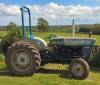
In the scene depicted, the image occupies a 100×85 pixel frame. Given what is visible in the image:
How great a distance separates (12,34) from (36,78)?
10.1 metres

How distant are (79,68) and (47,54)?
1.54 metres

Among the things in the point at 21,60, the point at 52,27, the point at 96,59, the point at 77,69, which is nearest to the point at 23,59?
the point at 21,60

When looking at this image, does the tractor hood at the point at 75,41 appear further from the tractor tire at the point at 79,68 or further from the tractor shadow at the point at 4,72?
the tractor shadow at the point at 4,72

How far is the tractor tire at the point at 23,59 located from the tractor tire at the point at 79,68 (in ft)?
3.88

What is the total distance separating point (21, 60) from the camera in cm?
1068

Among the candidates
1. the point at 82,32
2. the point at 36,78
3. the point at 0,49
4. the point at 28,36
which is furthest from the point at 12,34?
the point at 82,32

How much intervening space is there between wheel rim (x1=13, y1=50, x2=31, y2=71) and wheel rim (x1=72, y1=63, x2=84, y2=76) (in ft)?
5.13

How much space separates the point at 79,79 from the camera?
10.0 m

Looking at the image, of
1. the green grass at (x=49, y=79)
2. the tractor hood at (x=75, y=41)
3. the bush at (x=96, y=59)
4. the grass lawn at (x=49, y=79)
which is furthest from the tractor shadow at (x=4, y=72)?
the bush at (x=96, y=59)

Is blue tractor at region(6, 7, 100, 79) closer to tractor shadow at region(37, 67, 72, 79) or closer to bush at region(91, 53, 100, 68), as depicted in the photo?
tractor shadow at region(37, 67, 72, 79)

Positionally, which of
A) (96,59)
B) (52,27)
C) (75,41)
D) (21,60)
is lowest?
(96,59)

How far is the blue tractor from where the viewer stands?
33.6 ft

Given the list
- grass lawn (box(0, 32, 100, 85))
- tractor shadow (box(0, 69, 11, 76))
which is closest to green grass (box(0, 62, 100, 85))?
grass lawn (box(0, 32, 100, 85))

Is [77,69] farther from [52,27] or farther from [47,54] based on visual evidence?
[52,27]
